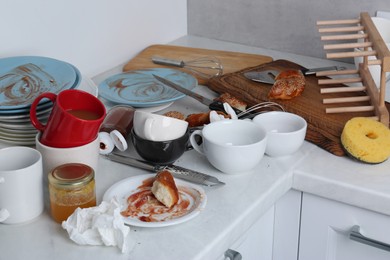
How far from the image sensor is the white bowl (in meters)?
1.22

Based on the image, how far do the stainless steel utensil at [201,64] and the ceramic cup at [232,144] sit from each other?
15.3 inches

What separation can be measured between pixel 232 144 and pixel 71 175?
0.33 m

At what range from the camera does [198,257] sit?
975mm

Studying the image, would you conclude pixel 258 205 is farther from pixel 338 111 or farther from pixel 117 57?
pixel 117 57

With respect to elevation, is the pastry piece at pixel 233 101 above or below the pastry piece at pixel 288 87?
below

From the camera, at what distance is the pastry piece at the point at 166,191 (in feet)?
3.54

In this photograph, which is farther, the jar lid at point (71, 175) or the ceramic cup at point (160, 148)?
the ceramic cup at point (160, 148)

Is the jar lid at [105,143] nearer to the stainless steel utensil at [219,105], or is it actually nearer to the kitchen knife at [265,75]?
the stainless steel utensil at [219,105]

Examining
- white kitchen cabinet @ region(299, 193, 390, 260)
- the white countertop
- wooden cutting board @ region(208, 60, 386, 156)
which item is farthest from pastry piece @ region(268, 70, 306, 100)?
white kitchen cabinet @ region(299, 193, 390, 260)

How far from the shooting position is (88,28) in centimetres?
162

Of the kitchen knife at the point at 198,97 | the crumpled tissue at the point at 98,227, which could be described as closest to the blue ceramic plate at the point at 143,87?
the kitchen knife at the point at 198,97

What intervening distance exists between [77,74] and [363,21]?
62 centimetres

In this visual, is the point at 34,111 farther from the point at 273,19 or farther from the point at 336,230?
the point at 273,19

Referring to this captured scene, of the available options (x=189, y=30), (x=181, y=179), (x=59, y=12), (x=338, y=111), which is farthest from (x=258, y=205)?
(x=189, y=30)
